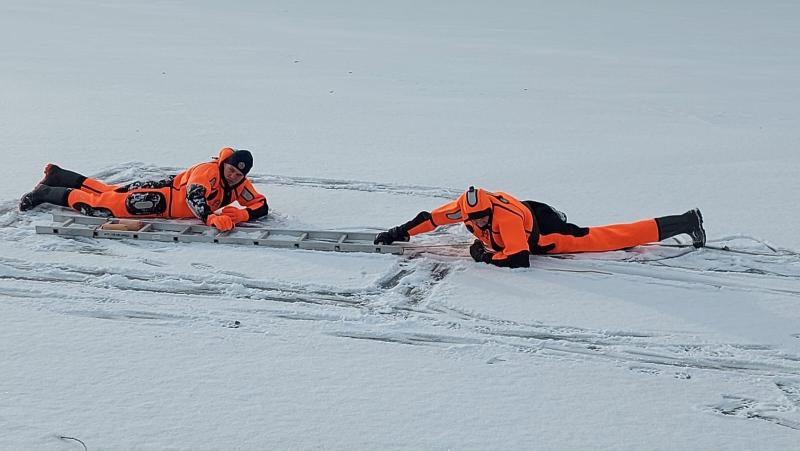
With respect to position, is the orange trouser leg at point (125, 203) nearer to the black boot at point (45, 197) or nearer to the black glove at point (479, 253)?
the black boot at point (45, 197)

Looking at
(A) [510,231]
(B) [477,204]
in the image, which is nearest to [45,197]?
(B) [477,204]

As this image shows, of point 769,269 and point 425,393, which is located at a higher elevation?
point 769,269

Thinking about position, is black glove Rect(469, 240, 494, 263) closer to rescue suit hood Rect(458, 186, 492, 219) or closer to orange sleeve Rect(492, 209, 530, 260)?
orange sleeve Rect(492, 209, 530, 260)

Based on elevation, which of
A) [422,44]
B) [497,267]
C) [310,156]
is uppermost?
[422,44]

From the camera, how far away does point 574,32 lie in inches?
737

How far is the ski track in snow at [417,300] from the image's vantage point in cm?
483

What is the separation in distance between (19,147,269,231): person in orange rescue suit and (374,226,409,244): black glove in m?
0.98

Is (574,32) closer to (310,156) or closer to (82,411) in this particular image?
(310,156)

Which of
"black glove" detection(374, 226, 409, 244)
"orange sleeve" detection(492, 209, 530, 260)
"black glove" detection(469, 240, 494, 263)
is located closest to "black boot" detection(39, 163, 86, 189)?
"black glove" detection(374, 226, 409, 244)

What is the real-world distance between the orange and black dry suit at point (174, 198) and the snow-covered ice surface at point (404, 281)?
31 centimetres

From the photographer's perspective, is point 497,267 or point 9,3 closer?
point 497,267

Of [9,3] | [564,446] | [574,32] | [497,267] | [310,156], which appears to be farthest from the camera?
[9,3]

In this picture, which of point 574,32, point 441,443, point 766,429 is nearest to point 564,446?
point 441,443

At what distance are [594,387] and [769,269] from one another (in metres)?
2.22
